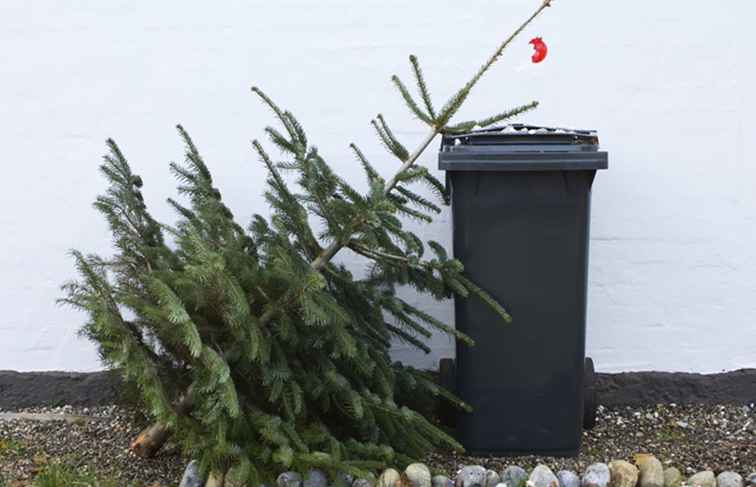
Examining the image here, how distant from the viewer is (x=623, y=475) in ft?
13.1

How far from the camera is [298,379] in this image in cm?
410

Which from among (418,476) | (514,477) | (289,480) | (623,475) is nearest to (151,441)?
(289,480)

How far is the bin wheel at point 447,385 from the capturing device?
182 inches

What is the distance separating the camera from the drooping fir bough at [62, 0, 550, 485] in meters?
3.84

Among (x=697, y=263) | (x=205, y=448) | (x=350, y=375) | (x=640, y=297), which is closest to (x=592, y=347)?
(x=640, y=297)

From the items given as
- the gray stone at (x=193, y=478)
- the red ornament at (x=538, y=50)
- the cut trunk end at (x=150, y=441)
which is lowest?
the gray stone at (x=193, y=478)

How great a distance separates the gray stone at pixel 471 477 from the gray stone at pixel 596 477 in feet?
1.31

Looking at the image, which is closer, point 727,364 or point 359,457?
point 359,457

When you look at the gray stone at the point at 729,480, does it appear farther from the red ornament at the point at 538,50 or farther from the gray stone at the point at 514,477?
the red ornament at the point at 538,50

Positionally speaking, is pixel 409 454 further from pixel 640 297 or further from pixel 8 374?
pixel 8 374

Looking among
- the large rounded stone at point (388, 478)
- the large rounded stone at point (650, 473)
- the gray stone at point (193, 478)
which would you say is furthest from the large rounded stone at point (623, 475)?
the gray stone at point (193, 478)

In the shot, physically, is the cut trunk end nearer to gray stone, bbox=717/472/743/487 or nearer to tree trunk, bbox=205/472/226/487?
tree trunk, bbox=205/472/226/487

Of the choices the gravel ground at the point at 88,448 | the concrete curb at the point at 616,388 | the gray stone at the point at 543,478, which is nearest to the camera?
the gray stone at the point at 543,478

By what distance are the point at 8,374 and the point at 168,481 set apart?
1.38m
